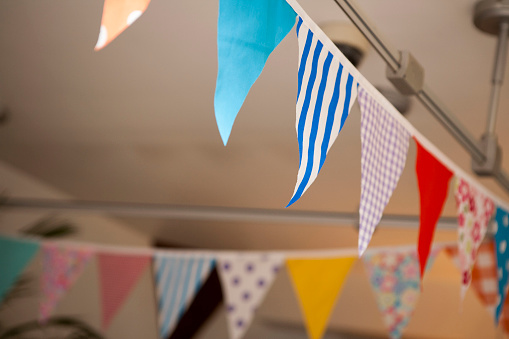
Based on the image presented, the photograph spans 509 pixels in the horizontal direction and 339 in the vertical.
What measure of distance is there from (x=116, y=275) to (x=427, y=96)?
6.17ft

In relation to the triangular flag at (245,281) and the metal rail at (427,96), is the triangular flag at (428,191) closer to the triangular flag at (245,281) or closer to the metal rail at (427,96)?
the metal rail at (427,96)

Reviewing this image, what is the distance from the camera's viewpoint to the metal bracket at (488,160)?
152 cm

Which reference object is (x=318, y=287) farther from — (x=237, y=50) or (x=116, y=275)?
(x=237, y=50)

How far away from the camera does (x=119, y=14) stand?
0.63 m

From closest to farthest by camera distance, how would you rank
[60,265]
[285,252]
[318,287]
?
[318,287]
[285,252]
[60,265]

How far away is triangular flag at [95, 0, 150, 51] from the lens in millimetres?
619

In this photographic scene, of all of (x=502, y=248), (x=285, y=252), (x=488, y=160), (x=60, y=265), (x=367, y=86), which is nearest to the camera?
(x=367, y=86)

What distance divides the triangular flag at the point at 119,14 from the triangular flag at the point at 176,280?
194 cm

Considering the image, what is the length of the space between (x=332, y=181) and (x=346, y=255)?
3.20 ft

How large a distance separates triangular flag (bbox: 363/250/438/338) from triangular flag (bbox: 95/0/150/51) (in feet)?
5.75

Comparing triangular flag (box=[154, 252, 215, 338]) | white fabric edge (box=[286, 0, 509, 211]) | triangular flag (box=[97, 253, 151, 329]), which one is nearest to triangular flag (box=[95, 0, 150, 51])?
white fabric edge (box=[286, 0, 509, 211])

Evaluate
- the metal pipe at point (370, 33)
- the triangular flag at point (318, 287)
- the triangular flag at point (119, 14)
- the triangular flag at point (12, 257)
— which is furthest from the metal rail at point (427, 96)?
the triangular flag at point (12, 257)

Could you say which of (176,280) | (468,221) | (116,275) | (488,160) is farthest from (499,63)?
(116,275)

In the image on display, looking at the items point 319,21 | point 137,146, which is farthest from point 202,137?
point 319,21
